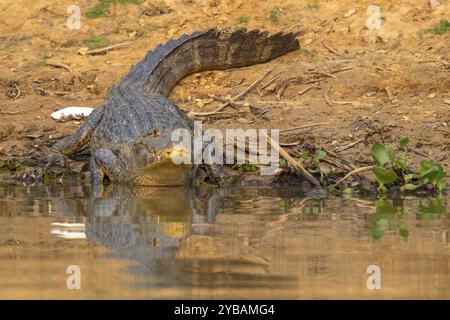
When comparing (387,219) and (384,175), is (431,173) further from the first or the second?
(387,219)

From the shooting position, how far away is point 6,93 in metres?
10.9

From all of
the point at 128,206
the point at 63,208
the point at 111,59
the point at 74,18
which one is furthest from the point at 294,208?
the point at 74,18

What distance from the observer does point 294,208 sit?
7.23 m

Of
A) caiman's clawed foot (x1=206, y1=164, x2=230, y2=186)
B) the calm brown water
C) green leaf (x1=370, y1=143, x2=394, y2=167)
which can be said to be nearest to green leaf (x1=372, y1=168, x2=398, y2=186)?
green leaf (x1=370, y1=143, x2=394, y2=167)

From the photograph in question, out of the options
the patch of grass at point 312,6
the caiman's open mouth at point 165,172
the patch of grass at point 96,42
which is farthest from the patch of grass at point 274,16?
the caiman's open mouth at point 165,172

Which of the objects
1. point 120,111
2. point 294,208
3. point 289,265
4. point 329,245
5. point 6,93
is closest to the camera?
point 289,265

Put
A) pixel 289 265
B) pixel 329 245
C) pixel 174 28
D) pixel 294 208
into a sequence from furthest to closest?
pixel 174 28 → pixel 294 208 → pixel 329 245 → pixel 289 265

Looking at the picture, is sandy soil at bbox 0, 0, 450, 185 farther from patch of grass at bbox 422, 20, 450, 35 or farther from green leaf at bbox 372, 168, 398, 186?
green leaf at bbox 372, 168, 398, 186

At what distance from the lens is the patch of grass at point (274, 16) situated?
39.3ft

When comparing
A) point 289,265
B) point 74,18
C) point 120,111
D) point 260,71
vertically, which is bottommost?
point 289,265

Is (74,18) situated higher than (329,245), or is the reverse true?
(74,18)

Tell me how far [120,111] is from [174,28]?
9.45 ft

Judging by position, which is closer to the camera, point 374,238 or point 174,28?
point 374,238

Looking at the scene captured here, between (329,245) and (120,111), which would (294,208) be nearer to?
(329,245)
